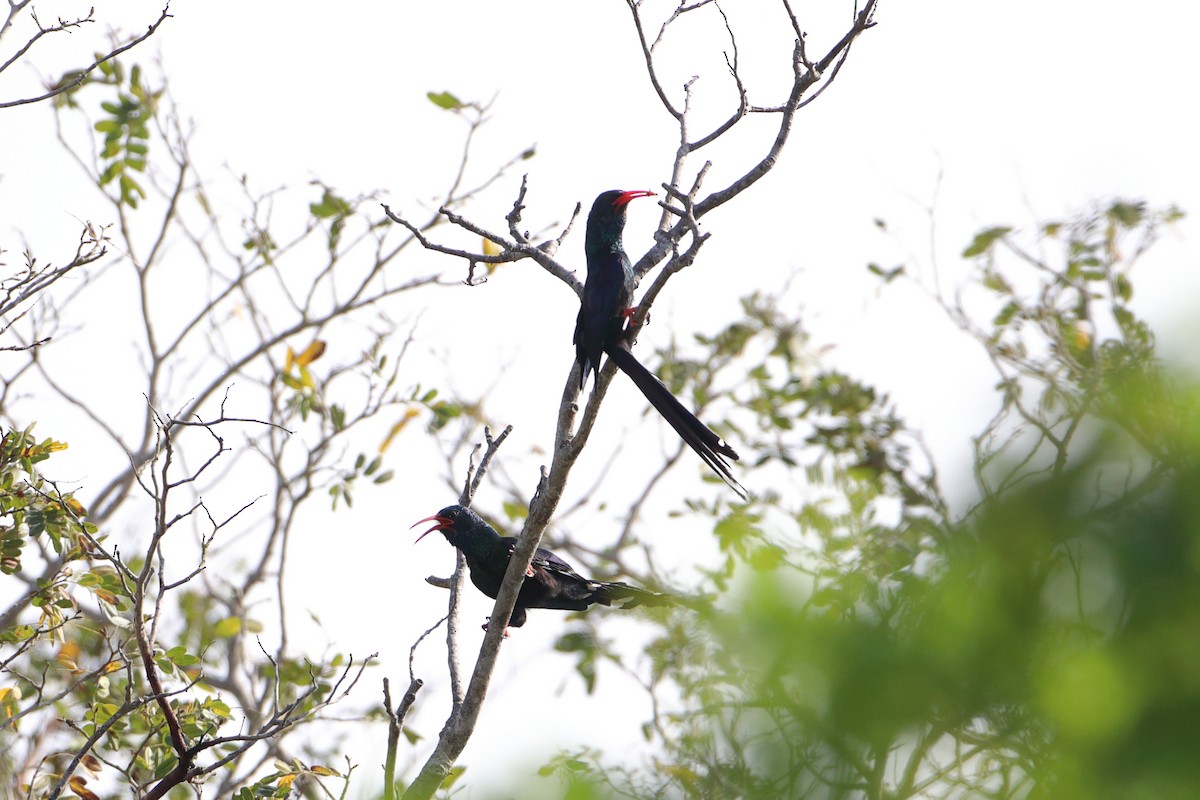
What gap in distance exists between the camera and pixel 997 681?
1072mm

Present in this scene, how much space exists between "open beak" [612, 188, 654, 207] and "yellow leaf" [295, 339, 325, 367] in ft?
11.7

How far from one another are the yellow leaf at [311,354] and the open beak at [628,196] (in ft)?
11.7

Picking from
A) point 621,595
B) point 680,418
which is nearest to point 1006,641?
point 680,418

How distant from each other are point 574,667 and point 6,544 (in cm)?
511

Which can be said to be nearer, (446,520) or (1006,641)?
(1006,641)

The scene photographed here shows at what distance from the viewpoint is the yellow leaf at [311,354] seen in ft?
28.1

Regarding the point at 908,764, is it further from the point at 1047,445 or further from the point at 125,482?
the point at 125,482

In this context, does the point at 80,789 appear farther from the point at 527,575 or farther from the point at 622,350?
Result: the point at 622,350

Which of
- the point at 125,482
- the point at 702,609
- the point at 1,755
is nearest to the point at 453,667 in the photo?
the point at 1,755

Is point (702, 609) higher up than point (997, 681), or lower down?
higher up

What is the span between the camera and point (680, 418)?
4.96 metres

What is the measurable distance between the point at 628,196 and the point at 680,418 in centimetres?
133

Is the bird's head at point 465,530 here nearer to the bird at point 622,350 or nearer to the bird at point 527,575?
the bird at point 527,575

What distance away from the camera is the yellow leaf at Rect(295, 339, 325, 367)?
855cm
